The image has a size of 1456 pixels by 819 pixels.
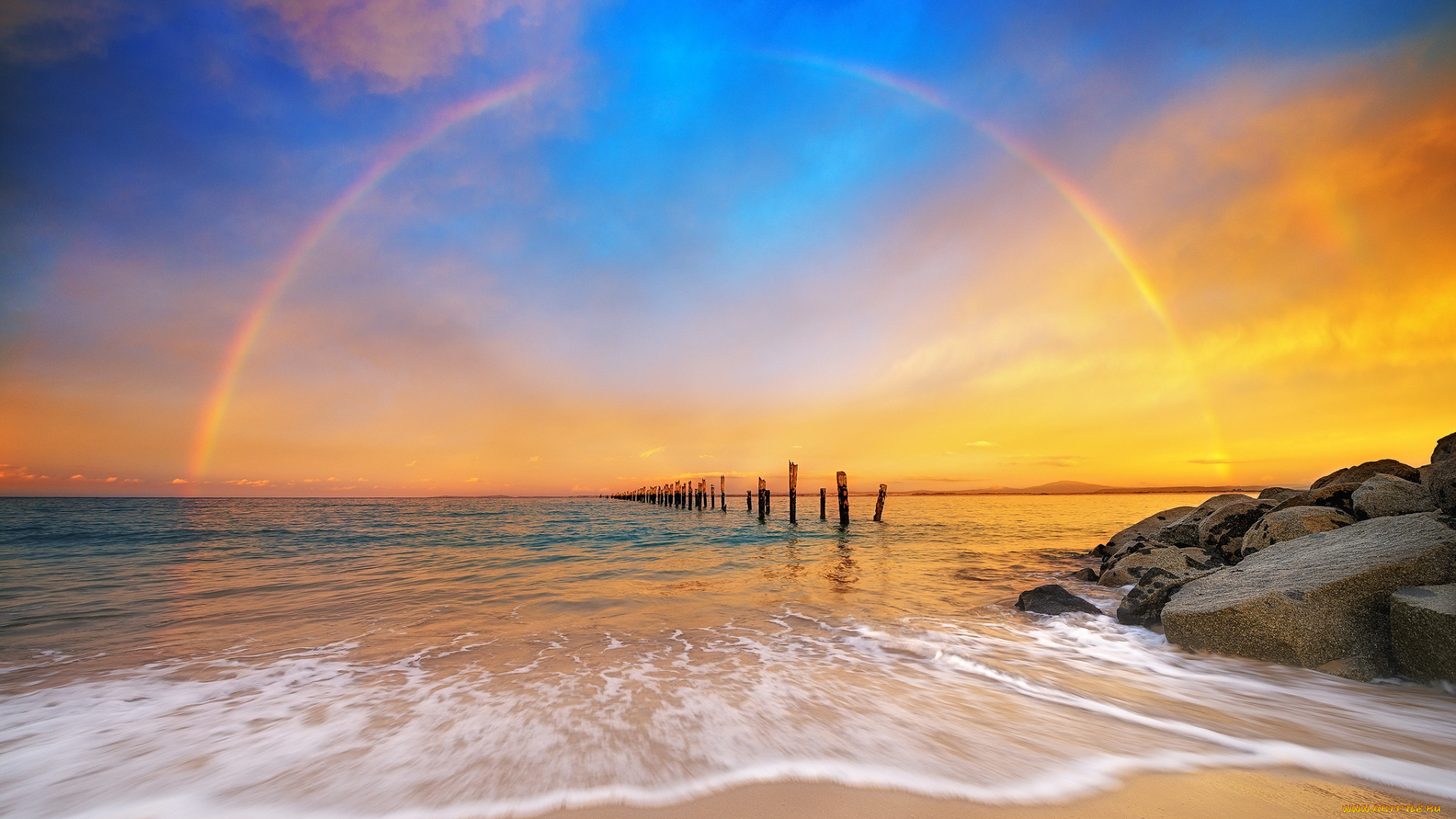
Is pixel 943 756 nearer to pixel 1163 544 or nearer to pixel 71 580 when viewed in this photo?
pixel 1163 544

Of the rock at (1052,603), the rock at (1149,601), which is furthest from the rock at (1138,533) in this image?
the rock at (1052,603)

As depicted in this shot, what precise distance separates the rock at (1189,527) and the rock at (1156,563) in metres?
1.34

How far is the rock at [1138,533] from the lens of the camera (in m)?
14.3

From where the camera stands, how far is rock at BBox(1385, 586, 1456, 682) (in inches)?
166

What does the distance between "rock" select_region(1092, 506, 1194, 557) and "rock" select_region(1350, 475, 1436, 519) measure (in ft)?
19.4

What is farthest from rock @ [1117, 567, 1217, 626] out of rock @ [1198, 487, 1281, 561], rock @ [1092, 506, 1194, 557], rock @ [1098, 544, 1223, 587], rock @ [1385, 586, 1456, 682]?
rock @ [1092, 506, 1194, 557]

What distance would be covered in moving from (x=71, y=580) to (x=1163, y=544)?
24.1 metres

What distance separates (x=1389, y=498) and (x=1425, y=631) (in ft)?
15.2

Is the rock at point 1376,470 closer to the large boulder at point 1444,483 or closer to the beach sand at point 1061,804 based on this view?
the large boulder at point 1444,483

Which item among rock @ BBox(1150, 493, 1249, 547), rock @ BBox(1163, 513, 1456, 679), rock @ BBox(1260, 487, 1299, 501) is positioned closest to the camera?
rock @ BBox(1163, 513, 1456, 679)

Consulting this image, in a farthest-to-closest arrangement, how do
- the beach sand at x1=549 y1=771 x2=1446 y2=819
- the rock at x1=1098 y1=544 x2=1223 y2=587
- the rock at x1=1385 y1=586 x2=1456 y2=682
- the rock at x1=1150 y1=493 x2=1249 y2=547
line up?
the rock at x1=1150 y1=493 x2=1249 y2=547, the rock at x1=1098 y1=544 x2=1223 y2=587, the rock at x1=1385 y1=586 x2=1456 y2=682, the beach sand at x1=549 y1=771 x2=1446 y2=819

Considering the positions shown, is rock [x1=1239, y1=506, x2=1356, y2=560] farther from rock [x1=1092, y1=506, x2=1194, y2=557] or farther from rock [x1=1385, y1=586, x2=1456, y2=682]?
rock [x1=1092, y1=506, x2=1194, y2=557]

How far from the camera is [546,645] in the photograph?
238 inches

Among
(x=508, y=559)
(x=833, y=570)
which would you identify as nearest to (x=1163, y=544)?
(x=833, y=570)
